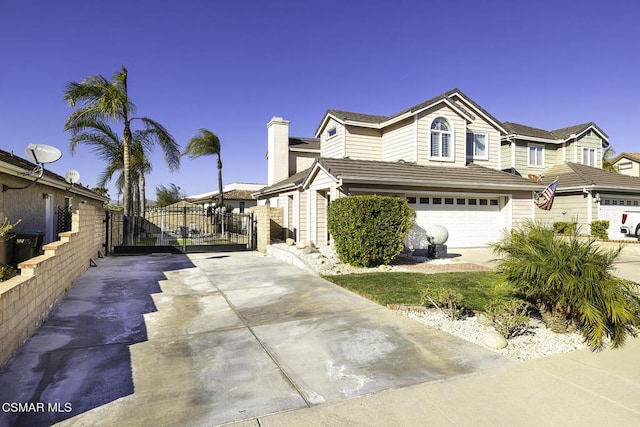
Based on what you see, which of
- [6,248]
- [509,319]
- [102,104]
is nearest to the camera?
[509,319]

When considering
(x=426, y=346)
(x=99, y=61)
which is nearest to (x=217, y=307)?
(x=426, y=346)

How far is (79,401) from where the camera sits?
329cm

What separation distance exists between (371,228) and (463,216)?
7.06 m

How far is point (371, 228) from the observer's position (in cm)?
988

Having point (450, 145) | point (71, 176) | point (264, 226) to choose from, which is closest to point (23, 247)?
point (71, 176)

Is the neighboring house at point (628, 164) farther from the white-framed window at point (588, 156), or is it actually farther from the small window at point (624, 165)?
the white-framed window at point (588, 156)

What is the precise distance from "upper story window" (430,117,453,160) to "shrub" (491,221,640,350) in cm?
1099

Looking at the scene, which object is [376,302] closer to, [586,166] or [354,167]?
[354,167]

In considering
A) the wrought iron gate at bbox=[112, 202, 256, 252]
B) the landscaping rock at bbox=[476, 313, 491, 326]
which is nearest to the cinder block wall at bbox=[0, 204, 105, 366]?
the wrought iron gate at bbox=[112, 202, 256, 252]

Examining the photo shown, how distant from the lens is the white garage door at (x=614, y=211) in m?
19.0

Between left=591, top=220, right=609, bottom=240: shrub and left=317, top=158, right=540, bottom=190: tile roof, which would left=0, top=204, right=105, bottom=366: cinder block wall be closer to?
left=317, top=158, right=540, bottom=190: tile roof

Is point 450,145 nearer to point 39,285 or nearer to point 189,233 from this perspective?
point 39,285

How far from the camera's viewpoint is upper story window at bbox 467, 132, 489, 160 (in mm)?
17406

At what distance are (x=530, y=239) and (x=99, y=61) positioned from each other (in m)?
18.5
